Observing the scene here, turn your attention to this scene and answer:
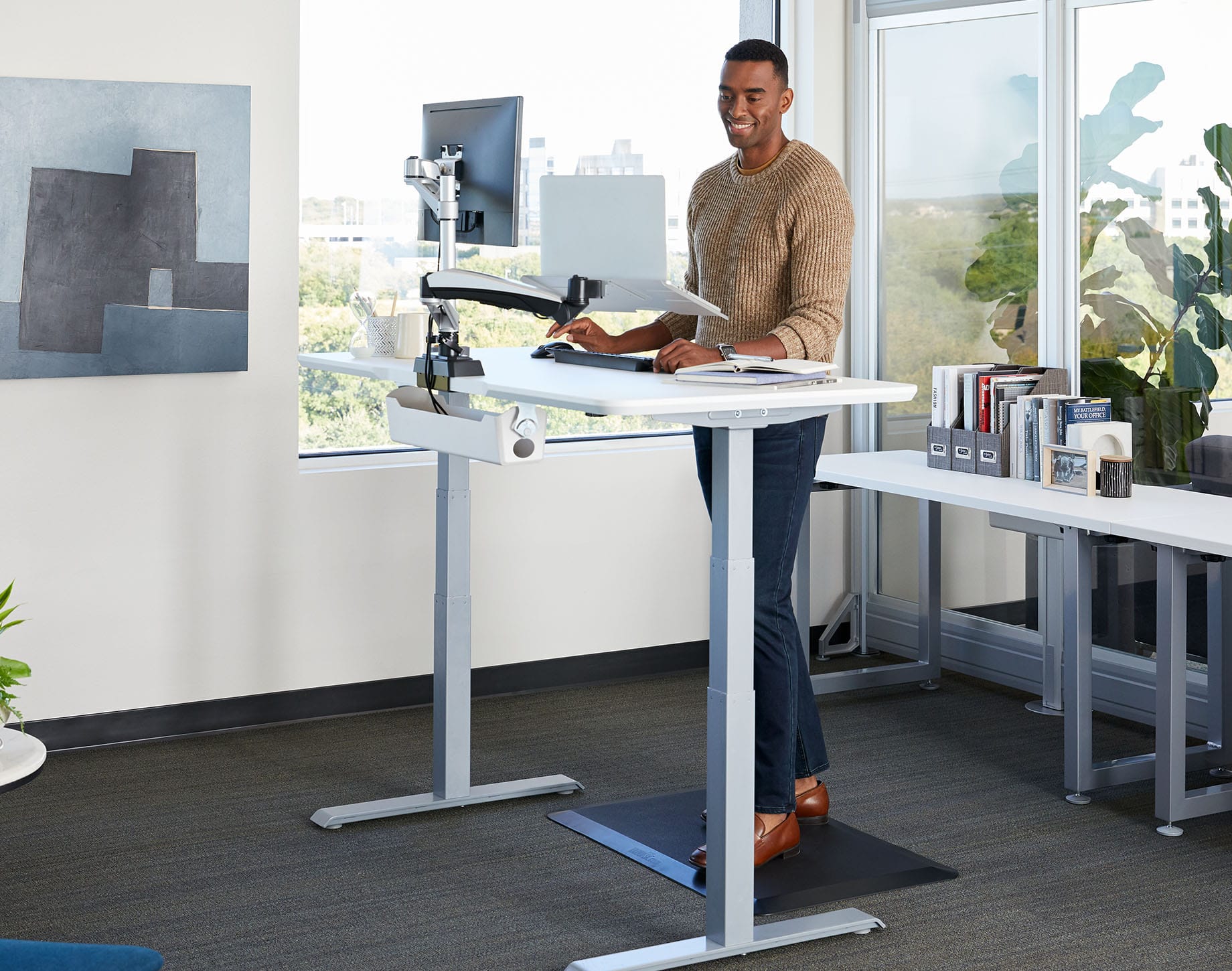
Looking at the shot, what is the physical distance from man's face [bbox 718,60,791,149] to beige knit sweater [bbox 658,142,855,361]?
0.24 ft

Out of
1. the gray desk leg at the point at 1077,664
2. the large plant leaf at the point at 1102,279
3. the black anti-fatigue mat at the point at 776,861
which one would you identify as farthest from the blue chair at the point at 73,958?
the large plant leaf at the point at 1102,279

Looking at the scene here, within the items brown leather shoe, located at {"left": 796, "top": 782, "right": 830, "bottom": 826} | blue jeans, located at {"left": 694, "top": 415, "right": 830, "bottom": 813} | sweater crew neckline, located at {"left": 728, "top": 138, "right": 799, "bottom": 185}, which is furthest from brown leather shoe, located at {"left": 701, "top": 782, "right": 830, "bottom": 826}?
sweater crew neckline, located at {"left": 728, "top": 138, "right": 799, "bottom": 185}

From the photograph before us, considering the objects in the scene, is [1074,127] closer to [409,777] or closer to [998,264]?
[998,264]

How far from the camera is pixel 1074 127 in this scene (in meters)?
4.34

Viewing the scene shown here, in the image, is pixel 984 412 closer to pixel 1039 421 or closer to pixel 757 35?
pixel 1039 421

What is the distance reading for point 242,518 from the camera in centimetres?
425

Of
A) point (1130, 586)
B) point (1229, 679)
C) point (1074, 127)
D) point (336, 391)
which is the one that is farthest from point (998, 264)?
point (336, 391)

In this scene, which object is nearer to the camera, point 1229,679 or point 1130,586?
point 1229,679

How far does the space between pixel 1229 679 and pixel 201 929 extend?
2.59 meters

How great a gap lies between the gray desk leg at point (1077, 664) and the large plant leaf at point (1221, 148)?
113cm

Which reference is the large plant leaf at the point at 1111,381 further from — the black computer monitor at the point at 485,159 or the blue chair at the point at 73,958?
the blue chair at the point at 73,958

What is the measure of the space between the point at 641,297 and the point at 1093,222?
80.7 inches

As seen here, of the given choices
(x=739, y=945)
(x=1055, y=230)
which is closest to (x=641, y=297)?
(x=739, y=945)

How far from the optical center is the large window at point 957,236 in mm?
4574
